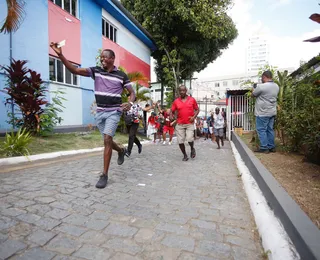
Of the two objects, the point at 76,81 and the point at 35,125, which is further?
the point at 76,81

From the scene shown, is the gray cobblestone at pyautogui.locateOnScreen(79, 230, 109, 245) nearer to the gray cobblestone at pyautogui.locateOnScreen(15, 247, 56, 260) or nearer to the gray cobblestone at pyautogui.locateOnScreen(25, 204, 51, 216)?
the gray cobblestone at pyautogui.locateOnScreen(15, 247, 56, 260)

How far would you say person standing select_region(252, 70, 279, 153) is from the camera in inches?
199

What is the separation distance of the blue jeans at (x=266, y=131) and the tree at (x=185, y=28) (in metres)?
12.3

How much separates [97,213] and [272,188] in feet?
6.17

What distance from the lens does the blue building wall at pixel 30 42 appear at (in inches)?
276

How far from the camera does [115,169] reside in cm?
453

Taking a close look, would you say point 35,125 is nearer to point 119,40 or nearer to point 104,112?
point 104,112

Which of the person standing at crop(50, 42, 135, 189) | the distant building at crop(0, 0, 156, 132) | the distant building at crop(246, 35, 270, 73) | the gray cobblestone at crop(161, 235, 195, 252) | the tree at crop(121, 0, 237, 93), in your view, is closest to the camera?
the gray cobblestone at crop(161, 235, 195, 252)

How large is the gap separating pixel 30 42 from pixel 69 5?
344 centimetres

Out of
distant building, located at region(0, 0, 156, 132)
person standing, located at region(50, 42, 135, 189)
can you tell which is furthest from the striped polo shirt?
distant building, located at region(0, 0, 156, 132)

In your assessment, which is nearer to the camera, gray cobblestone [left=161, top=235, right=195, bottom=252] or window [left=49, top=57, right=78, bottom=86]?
gray cobblestone [left=161, top=235, right=195, bottom=252]

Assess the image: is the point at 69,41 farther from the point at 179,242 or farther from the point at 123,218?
the point at 179,242

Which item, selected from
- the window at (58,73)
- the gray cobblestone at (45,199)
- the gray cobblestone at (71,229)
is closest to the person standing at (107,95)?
the gray cobblestone at (45,199)

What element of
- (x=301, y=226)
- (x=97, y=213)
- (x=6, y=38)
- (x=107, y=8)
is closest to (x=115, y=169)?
(x=97, y=213)
